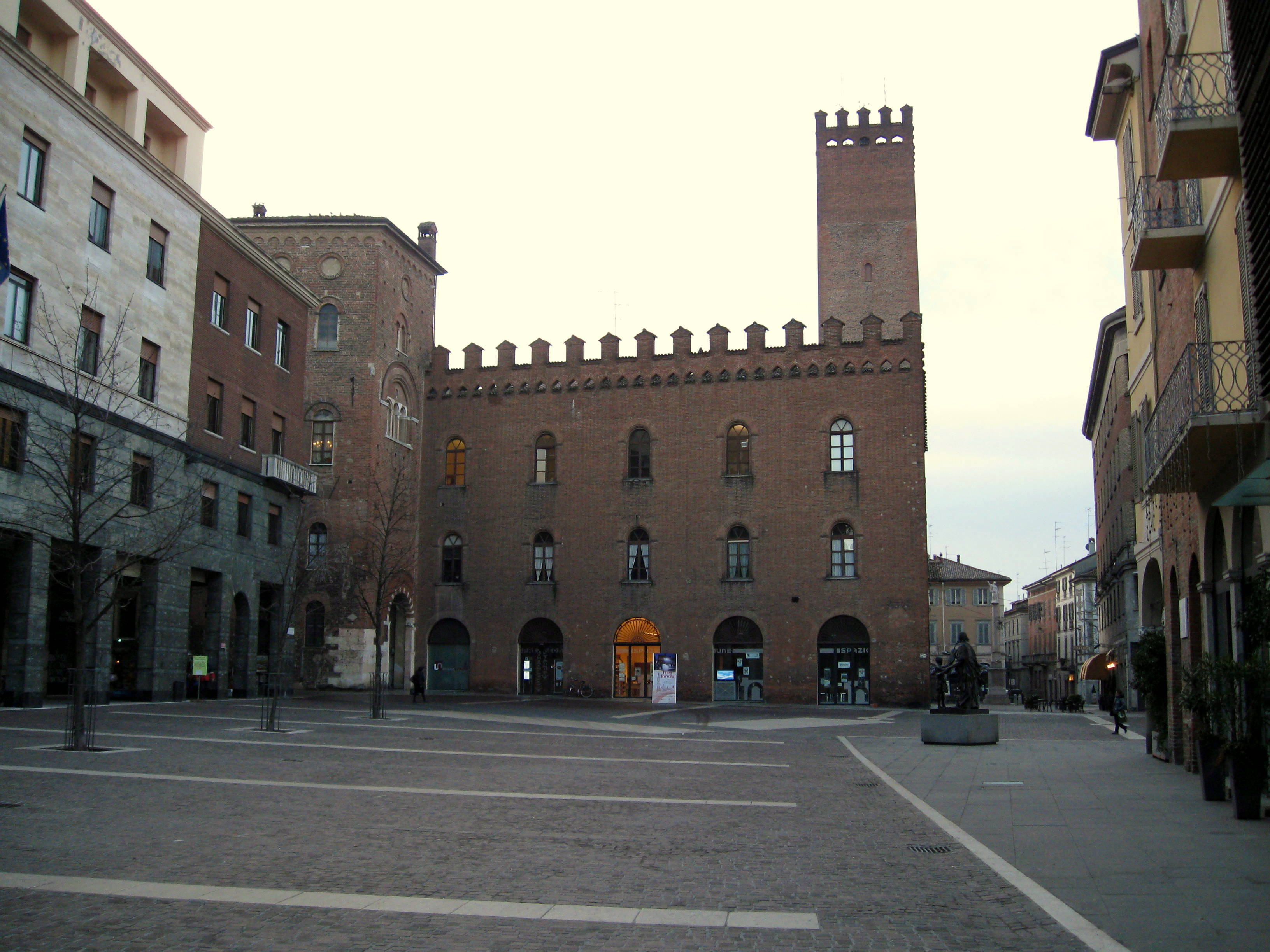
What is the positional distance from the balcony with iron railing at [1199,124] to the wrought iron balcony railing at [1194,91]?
0.04 ft

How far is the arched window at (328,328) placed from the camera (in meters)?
45.1

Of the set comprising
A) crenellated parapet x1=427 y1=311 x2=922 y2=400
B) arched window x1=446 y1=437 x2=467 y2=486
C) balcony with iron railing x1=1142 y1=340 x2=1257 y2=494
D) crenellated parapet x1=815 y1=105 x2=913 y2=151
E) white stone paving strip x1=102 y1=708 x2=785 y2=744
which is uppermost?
crenellated parapet x1=815 y1=105 x2=913 y2=151

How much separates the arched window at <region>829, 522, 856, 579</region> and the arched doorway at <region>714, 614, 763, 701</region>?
3765mm

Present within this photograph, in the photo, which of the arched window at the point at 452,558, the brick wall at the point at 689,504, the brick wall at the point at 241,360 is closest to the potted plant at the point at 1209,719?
the brick wall at the point at 241,360

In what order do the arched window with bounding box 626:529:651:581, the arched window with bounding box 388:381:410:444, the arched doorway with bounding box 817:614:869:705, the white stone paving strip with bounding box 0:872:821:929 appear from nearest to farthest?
the white stone paving strip with bounding box 0:872:821:929 < the arched doorway with bounding box 817:614:869:705 < the arched window with bounding box 626:529:651:581 < the arched window with bounding box 388:381:410:444

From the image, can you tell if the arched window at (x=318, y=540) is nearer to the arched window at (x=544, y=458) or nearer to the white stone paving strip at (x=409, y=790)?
the arched window at (x=544, y=458)

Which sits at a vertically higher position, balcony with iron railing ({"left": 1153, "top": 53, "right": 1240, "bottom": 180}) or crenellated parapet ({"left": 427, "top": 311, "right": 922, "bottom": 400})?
crenellated parapet ({"left": 427, "top": 311, "right": 922, "bottom": 400})

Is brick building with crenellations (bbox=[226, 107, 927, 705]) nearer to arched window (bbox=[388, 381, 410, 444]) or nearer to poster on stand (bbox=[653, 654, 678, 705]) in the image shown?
arched window (bbox=[388, 381, 410, 444])

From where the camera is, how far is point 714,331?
149ft

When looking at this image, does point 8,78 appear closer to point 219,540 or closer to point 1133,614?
point 219,540

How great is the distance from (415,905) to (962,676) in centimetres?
1735

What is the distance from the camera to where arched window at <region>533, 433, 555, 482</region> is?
152 feet

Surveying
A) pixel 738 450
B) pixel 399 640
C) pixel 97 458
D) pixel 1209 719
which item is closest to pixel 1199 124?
pixel 1209 719

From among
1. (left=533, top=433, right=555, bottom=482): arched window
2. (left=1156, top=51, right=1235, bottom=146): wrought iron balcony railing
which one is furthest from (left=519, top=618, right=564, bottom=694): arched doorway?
(left=1156, top=51, right=1235, bottom=146): wrought iron balcony railing
